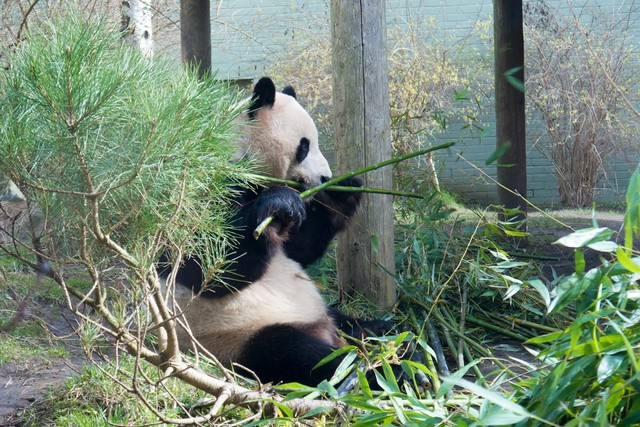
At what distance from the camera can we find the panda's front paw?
10.7 ft

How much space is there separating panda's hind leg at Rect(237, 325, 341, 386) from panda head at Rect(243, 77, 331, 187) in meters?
0.85

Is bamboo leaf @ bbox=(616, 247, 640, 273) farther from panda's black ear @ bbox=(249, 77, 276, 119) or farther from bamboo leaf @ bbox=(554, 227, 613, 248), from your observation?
panda's black ear @ bbox=(249, 77, 276, 119)

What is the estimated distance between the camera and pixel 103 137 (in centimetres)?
201

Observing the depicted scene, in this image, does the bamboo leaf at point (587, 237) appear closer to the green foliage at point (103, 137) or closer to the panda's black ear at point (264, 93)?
the green foliage at point (103, 137)

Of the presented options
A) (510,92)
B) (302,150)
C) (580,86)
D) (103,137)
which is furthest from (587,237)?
(580,86)

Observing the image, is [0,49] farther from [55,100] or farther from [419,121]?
[419,121]

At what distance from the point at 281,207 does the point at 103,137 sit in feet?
4.36

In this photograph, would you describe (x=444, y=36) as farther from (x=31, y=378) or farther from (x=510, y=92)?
(x=31, y=378)

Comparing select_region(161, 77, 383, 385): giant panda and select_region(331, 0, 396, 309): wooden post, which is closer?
select_region(161, 77, 383, 385): giant panda

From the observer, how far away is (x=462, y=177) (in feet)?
36.5

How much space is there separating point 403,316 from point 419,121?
6788 mm

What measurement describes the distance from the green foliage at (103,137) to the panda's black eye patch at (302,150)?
151 centimetres

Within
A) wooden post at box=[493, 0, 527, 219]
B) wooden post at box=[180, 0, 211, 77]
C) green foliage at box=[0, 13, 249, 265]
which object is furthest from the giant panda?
wooden post at box=[493, 0, 527, 219]

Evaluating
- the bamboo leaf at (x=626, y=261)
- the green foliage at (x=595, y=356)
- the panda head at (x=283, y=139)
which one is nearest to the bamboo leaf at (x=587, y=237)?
the green foliage at (x=595, y=356)
